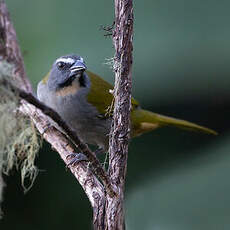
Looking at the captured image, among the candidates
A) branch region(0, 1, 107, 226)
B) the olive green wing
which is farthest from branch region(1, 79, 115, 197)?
the olive green wing

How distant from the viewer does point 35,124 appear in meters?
2.75

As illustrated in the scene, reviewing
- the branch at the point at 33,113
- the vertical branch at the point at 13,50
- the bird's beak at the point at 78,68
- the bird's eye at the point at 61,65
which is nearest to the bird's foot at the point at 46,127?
the branch at the point at 33,113

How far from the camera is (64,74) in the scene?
3.33 m

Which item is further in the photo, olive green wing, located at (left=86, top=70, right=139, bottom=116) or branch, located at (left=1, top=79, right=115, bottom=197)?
olive green wing, located at (left=86, top=70, right=139, bottom=116)

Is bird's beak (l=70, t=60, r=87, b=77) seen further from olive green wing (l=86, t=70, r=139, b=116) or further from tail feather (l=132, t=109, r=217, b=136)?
tail feather (l=132, t=109, r=217, b=136)

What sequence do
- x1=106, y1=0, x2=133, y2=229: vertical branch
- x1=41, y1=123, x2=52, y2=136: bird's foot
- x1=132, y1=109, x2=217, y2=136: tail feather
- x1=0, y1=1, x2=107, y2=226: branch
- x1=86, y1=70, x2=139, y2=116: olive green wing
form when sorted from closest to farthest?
x1=106, y1=0, x2=133, y2=229: vertical branch < x1=0, y1=1, x2=107, y2=226: branch < x1=41, y1=123, x2=52, y2=136: bird's foot < x1=86, y1=70, x2=139, y2=116: olive green wing < x1=132, y1=109, x2=217, y2=136: tail feather

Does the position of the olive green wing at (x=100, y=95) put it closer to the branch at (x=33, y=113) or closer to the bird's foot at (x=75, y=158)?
the branch at (x=33, y=113)

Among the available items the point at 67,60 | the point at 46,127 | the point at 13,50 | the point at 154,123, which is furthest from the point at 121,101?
the point at 154,123

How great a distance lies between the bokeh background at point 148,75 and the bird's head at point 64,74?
0.60ft

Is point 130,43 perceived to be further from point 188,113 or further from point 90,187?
point 188,113

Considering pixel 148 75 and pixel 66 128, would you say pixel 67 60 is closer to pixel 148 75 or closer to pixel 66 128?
pixel 148 75

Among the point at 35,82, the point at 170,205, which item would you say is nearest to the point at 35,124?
the point at 170,205

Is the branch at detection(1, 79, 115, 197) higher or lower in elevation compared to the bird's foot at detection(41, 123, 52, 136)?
higher

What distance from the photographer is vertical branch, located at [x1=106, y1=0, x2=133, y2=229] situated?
6.40ft
